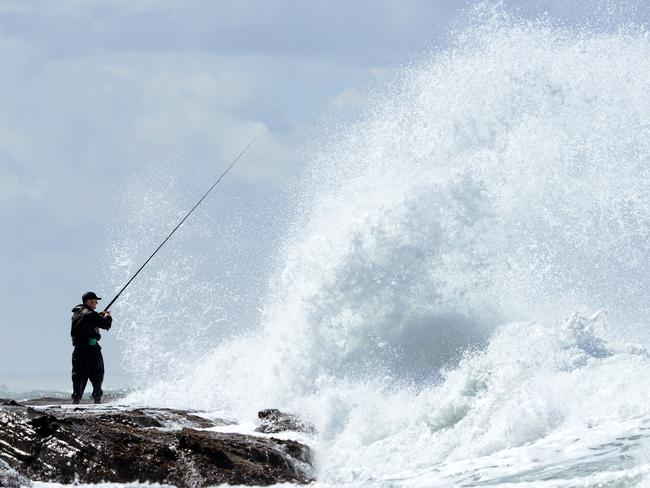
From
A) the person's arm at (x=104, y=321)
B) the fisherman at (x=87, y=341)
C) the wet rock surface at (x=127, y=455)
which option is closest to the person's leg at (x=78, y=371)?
the fisherman at (x=87, y=341)

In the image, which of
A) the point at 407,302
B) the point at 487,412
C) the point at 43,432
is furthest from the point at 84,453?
the point at 407,302

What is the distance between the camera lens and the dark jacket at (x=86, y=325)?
42.4ft

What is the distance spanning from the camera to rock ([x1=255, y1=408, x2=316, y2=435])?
12195 mm

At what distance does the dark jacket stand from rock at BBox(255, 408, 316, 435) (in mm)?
2404

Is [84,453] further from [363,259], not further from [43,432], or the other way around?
[363,259]

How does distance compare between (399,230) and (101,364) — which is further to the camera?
(399,230)

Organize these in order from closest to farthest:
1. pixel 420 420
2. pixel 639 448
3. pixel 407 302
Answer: pixel 639 448, pixel 420 420, pixel 407 302

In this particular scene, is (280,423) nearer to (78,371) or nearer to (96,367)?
(96,367)

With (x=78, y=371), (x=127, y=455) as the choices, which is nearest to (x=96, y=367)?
(x=78, y=371)

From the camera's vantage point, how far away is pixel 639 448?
8156 mm

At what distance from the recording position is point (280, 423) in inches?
Answer: 489

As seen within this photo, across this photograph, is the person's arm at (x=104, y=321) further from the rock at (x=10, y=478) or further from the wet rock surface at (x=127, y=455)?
the rock at (x=10, y=478)

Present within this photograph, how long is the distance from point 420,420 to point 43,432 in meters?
4.25

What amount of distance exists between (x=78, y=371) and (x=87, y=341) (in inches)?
18.8
